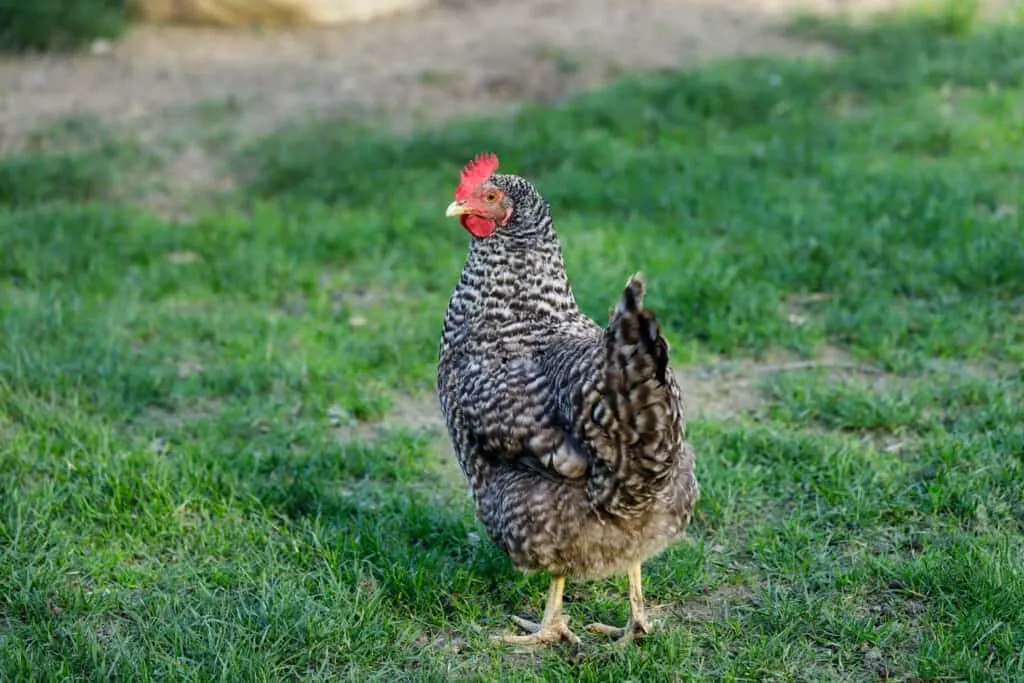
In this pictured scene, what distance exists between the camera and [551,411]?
404 cm

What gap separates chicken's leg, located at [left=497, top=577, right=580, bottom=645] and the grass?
0.10 meters

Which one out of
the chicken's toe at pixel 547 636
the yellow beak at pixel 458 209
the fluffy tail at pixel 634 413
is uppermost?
the yellow beak at pixel 458 209

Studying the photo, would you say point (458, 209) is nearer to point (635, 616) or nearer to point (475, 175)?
point (475, 175)

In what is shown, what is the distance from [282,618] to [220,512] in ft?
2.86

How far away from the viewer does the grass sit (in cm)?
429

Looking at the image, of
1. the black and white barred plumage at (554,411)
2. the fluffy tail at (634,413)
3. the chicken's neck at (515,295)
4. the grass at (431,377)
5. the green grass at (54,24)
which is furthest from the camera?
the green grass at (54,24)

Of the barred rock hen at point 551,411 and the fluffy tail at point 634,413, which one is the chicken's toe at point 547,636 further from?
the fluffy tail at point 634,413

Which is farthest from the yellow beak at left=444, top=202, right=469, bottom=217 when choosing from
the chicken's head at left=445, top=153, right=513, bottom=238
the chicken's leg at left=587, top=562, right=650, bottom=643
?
the chicken's leg at left=587, top=562, right=650, bottom=643

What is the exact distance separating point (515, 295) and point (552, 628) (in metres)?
1.23

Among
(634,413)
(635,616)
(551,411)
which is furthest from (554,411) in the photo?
(635,616)

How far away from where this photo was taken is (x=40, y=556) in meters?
4.58

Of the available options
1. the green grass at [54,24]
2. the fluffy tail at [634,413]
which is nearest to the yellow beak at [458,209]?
the fluffy tail at [634,413]

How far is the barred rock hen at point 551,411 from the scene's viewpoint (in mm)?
3658

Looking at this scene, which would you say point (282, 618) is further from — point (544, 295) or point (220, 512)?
point (544, 295)
